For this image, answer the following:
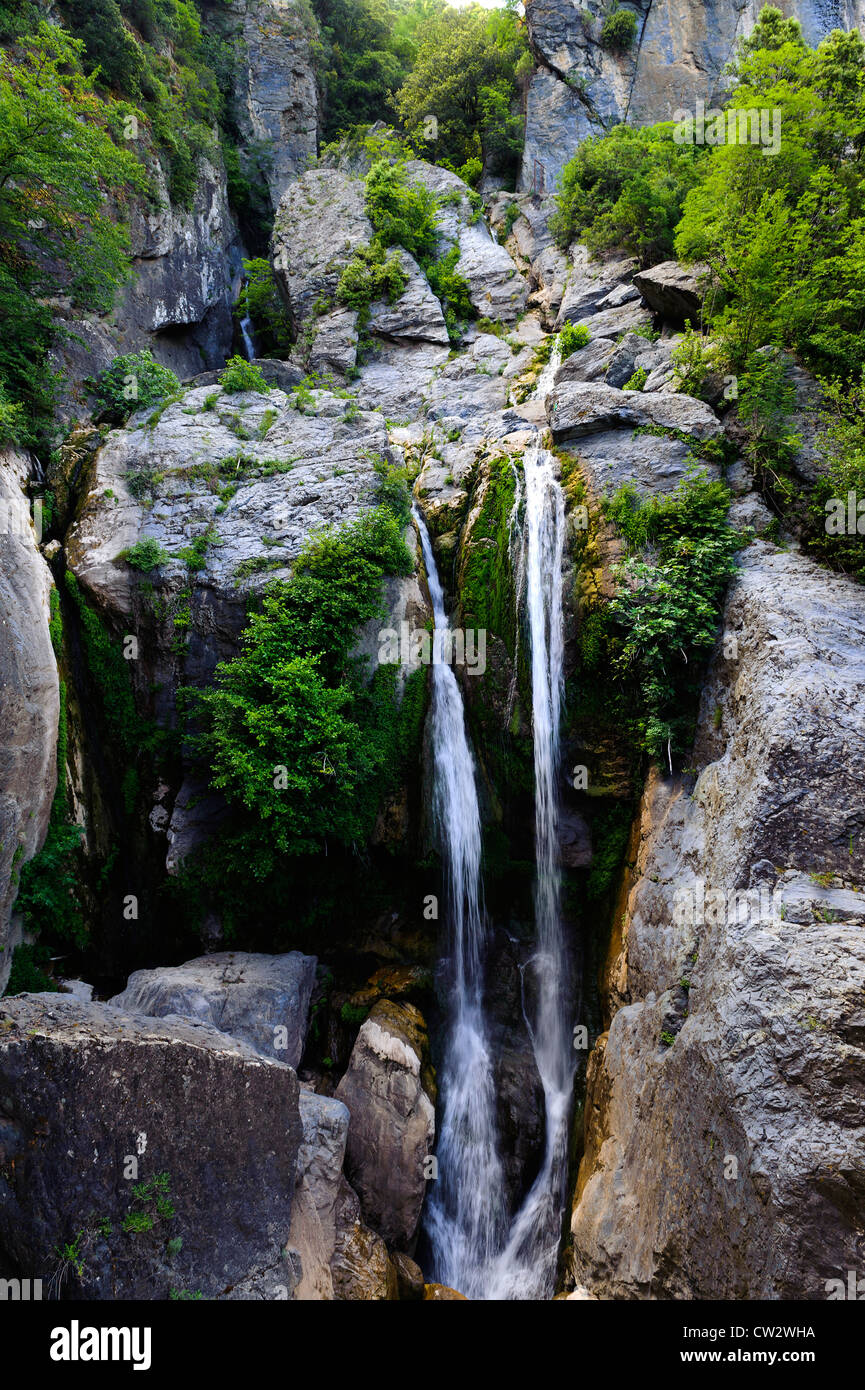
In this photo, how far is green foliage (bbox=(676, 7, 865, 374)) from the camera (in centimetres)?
925

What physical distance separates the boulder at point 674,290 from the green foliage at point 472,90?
1444 cm

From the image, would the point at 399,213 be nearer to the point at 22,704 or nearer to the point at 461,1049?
the point at 22,704

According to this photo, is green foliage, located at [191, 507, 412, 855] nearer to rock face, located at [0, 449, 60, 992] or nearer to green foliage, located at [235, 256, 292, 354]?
rock face, located at [0, 449, 60, 992]

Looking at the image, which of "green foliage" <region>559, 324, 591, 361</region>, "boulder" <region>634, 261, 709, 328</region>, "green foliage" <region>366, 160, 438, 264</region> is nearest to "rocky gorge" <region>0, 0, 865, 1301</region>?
"boulder" <region>634, 261, 709, 328</region>

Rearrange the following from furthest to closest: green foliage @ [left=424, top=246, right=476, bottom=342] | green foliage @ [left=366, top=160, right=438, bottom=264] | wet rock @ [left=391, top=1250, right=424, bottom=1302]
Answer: green foliage @ [left=366, top=160, right=438, bottom=264] → green foliage @ [left=424, top=246, right=476, bottom=342] → wet rock @ [left=391, top=1250, right=424, bottom=1302]

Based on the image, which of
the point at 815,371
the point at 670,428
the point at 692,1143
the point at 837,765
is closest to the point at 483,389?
the point at 670,428

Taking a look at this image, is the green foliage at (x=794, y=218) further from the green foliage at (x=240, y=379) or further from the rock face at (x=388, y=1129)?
the rock face at (x=388, y=1129)

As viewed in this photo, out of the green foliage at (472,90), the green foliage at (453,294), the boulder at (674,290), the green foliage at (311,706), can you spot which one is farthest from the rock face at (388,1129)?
the green foliage at (472,90)

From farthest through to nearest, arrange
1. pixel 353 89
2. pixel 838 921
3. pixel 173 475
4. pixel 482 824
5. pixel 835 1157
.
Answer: pixel 353 89, pixel 173 475, pixel 482 824, pixel 838 921, pixel 835 1157

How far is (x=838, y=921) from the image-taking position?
512cm

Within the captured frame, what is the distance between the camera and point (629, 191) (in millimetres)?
15945

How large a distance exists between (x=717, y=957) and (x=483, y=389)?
1472 cm

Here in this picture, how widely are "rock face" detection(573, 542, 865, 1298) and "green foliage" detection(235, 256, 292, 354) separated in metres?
19.1

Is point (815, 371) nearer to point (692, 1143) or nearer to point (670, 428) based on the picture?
point (670, 428)
